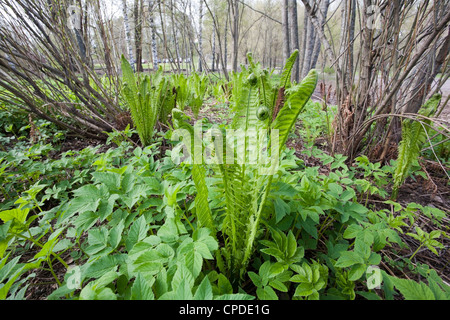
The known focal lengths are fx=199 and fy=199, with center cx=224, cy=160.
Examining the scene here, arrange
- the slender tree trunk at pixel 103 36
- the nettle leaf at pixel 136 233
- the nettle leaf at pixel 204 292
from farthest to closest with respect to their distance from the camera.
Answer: the slender tree trunk at pixel 103 36 < the nettle leaf at pixel 136 233 < the nettle leaf at pixel 204 292

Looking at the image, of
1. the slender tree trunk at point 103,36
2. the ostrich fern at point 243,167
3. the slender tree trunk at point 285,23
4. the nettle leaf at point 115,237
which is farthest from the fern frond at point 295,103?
the slender tree trunk at point 285,23

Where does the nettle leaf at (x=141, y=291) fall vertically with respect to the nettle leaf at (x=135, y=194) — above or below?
below

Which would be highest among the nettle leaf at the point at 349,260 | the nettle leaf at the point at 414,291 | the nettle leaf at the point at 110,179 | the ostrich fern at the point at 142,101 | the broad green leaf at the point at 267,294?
the ostrich fern at the point at 142,101

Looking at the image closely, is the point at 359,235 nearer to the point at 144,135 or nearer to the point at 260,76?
the point at 260,76

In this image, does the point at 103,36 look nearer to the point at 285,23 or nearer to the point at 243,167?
the point at 243,167

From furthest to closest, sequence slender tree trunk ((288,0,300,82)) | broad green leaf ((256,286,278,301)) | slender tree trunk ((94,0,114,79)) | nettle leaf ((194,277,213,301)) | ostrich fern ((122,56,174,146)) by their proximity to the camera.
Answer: slender tree trunk ((288,0,300,82)) → slender tree trunk ((94,0,114,79)) → ostrich fern ((122,56,174,146)) → broad green leaf ((256,286,278,301)) → nettle leaf ((194,277,213,301))

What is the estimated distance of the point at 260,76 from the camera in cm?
66

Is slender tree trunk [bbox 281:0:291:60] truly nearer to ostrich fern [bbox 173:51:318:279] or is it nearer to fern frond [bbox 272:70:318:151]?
ostrich fern [bbox 173:51:318:279]

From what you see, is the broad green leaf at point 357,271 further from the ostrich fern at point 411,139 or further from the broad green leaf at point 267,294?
the ostrich fern at point 411,139

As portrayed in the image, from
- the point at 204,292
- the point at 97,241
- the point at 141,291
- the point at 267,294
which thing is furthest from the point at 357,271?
the point at 97,241

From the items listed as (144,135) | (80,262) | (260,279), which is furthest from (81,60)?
(260,279)

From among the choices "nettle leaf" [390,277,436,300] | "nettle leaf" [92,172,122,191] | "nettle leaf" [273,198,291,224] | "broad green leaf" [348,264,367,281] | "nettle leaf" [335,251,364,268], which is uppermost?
"nettle leaf" [92,172,122,191]

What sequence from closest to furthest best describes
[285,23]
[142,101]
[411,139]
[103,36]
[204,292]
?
[204,292], [411,139], [142,101], [103,36], [285,23]

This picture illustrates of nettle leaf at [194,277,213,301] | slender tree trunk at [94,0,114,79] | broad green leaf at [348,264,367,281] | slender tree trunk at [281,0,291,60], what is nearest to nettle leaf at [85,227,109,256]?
nettle leaf at [194,277,213,301]
